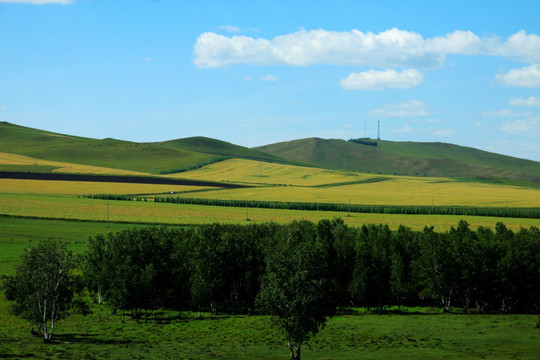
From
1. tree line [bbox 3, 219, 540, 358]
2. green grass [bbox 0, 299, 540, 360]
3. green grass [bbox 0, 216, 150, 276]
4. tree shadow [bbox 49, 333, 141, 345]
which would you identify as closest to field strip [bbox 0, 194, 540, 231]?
green grass [bbox 0, 216, 150, 276]

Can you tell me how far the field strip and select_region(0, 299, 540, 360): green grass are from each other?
7800 centimetres

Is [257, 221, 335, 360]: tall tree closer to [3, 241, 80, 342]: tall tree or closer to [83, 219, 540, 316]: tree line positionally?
[3, 241, 80, 342]: tall tree

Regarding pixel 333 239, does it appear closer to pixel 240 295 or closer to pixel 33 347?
pixel 240 295

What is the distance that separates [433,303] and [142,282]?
53203mm

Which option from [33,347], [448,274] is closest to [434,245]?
[448,274]

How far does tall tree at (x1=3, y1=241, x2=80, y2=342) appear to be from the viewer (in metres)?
72.6

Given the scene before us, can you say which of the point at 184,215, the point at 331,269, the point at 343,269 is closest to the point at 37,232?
the point at 184,215

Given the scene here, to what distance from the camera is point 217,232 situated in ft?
341

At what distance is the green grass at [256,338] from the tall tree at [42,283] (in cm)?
303

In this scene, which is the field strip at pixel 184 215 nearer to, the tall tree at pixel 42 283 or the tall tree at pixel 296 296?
the tall tree at pixel 42 283

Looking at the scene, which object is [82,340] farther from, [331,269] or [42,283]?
[331,269]

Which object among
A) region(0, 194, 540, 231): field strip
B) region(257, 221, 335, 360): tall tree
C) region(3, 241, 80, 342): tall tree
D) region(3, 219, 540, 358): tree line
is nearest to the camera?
region(257, 221, 335, 360): tall tree

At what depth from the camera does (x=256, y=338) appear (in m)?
78.8

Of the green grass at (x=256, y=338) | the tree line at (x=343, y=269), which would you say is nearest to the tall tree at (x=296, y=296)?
the green grass at (x=256, y=338)
